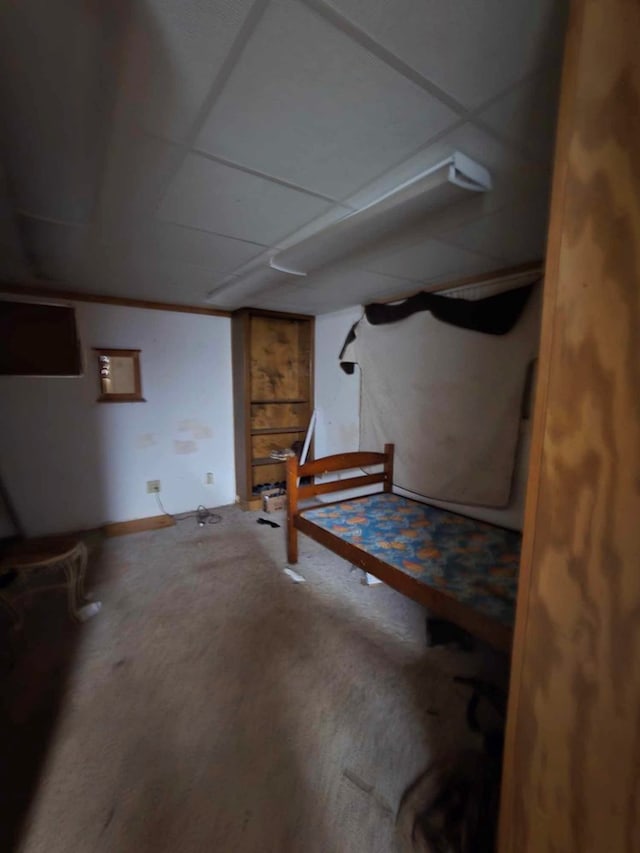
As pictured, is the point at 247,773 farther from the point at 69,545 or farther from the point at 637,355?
the point at 637,355

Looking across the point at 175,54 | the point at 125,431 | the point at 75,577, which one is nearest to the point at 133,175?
the point at 175,54

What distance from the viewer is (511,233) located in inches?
65.9

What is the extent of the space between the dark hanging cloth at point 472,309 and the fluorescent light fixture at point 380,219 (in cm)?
84

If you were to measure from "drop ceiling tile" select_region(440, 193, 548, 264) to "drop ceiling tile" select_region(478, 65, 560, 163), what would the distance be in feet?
1.06

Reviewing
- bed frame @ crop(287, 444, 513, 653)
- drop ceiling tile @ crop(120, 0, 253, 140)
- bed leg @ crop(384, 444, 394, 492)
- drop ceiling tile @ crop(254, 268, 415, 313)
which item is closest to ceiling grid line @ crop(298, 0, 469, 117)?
drop ceiling tile @ crop(120, 0, 253, 140)

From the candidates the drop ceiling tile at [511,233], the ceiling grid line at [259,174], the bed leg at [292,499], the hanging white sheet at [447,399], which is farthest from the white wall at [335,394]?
the ceiling grid line at [259,174]

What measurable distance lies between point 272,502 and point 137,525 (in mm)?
1232

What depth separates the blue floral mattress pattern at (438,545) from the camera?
1494mm

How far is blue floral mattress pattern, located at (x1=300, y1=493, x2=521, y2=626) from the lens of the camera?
1.49m

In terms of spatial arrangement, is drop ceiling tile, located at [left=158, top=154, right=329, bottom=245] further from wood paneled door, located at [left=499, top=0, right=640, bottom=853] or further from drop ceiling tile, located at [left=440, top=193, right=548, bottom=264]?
wood paneled door, located at [left=499, top=0, right=640, bottom=853]

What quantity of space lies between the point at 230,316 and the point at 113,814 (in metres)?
3.40

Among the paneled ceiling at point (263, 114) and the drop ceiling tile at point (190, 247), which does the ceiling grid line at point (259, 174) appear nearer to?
the paneled ceiling at point (263, 114)

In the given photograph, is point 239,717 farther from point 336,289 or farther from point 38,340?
point 38,340

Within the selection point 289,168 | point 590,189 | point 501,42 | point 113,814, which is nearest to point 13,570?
point 113,814
